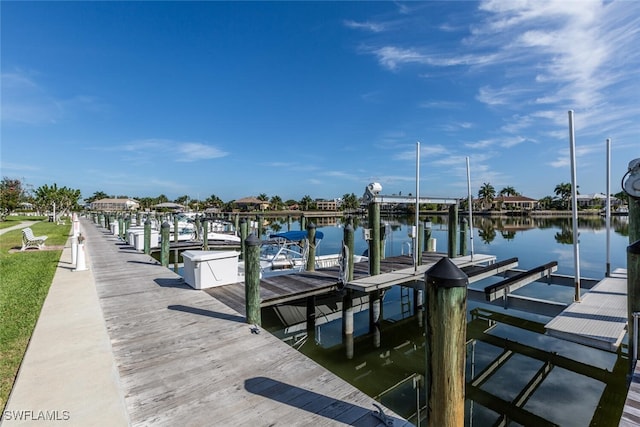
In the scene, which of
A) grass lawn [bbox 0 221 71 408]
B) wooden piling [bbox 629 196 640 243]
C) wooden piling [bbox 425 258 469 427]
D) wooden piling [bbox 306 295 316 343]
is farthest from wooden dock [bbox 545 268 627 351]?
grass lawn [bbox 0 221 71 408]

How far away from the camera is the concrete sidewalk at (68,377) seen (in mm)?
2980

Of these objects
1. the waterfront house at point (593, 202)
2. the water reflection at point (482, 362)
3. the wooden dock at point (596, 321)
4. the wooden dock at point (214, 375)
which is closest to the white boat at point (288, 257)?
the water reflection at point (482, 362)

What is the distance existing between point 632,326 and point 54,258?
16057 millimetres

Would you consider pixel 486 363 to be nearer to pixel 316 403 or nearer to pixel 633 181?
pixel 633 181

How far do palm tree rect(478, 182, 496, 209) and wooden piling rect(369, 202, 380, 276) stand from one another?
335 feet

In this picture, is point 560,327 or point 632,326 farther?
point 560,327

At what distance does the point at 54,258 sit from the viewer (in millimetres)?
12117

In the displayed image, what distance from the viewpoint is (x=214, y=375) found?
3.80 meters

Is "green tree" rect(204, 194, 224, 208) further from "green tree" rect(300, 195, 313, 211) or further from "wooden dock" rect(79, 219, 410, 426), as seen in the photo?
"wooden dock" rect(79, 219, 410, 426)

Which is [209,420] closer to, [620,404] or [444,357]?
[444,357]

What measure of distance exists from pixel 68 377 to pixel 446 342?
4.08m

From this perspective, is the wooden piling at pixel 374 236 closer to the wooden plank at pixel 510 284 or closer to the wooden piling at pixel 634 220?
the wooden plank at pixel 510 284

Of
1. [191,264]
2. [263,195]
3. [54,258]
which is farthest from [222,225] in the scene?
[263,195]

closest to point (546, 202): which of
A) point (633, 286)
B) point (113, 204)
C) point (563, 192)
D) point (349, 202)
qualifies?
point (563, 192)
